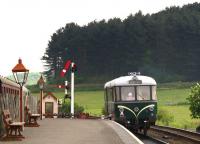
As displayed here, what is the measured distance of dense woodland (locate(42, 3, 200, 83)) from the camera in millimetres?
133500

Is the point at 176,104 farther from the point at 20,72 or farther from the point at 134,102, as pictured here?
the point at 20,72

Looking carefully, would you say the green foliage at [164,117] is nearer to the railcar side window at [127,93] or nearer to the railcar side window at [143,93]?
the railcar side window at [143,93]

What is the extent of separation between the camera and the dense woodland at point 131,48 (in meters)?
134

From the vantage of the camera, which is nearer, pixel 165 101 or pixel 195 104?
pixel 195 104

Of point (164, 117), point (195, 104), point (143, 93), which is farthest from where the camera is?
point (164, 117)

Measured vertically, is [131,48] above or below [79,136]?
above

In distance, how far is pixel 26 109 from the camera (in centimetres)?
2669

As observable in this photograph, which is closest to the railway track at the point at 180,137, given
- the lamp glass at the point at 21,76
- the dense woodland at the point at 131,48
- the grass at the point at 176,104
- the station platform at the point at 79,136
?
the station platform at the point at 79,136

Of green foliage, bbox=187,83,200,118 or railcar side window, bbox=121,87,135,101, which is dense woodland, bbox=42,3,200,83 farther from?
railcar side window, bbox=121,87,135,101

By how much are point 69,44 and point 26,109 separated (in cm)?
12693

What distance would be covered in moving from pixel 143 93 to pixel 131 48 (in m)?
115

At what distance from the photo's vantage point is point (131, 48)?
471 ft

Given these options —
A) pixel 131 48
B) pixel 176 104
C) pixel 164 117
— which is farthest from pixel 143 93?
pixel 131 48

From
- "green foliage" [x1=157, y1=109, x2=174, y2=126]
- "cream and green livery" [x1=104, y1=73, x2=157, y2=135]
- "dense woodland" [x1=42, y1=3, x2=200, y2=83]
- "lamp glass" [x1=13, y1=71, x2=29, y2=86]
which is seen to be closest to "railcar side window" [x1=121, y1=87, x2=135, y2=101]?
"cream and green livery" [x1=104, y1=73, x2=157, y2=135]
